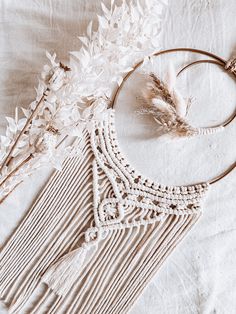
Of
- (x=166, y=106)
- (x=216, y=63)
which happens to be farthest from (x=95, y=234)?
(x=216, y=63)

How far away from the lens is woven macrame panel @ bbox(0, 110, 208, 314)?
1062 mm

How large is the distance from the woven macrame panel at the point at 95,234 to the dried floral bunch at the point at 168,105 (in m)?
0.11

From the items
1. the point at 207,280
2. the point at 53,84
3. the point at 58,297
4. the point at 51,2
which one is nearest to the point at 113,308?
the point at 58,297

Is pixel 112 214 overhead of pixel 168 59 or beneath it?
beneath

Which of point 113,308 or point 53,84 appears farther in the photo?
point 113,308

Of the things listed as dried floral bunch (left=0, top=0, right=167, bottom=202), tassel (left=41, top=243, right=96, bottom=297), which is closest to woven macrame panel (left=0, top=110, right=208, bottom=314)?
tassel (left=41, top=243, right=96, bottom=297)

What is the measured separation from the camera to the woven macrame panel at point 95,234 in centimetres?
106

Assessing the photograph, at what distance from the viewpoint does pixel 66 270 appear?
1053 millimetres

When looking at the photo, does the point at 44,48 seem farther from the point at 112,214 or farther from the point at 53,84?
the point at 112,214

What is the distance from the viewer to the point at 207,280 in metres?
1.08

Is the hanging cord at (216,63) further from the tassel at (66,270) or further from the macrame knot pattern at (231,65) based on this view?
the tassel at (66,270)

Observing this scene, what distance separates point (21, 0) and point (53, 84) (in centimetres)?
38

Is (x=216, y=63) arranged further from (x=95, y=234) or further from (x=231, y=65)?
(x=95, y=234)

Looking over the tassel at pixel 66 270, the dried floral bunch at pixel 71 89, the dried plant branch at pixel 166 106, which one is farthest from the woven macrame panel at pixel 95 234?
the dried floral bunch at pixel 71 89
